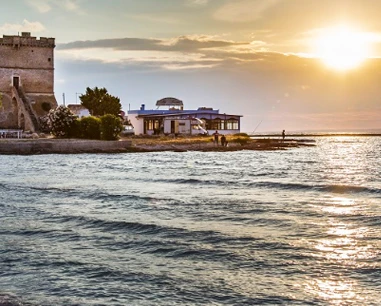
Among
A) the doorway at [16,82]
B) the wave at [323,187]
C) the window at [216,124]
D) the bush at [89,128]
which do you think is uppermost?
the doorway at [16,82]

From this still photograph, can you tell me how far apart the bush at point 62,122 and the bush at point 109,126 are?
148 inches

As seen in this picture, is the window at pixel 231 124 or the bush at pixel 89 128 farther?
the window at pixel 231 124

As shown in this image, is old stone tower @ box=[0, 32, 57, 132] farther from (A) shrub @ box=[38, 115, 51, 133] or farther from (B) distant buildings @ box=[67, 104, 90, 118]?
(B) distant buildings @ box=[67, 104, 90, 118]

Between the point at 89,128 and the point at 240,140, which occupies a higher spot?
the point at 89,128

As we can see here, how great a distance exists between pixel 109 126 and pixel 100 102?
113 feet

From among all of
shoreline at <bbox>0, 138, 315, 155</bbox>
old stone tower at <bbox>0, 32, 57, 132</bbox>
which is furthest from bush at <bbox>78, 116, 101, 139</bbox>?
old stone tower at <bbox>0, 32, 57, 132</bbox>

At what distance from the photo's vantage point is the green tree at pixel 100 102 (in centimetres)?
9688

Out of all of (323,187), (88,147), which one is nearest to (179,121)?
(88,147)

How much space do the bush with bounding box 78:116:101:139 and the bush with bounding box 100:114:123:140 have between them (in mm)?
996

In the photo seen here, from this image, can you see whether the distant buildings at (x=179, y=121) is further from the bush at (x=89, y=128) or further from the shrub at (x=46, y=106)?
the bush at (x=89, y=128)

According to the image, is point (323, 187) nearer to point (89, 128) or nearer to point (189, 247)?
point (189, 247)

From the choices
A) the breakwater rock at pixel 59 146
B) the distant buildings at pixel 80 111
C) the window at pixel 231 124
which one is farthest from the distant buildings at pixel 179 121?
the breakwater rock at pixel 59 146

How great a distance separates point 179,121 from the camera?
Answer: 291ft

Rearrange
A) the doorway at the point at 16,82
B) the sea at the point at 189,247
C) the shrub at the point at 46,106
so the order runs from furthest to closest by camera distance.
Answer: the doorway at the point at 16,82, the shrub at the point at 46,106, the sea at the point at 189,247
